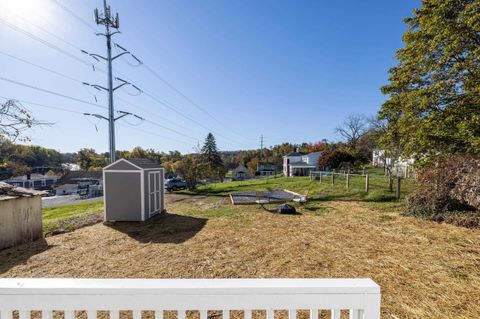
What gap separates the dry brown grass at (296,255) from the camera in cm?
345

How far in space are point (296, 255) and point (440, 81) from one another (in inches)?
339

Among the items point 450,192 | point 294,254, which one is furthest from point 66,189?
point 450,192

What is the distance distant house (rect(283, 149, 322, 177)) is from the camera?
38.2 m

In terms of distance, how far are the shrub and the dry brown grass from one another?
0.56 meters

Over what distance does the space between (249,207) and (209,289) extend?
9.65m

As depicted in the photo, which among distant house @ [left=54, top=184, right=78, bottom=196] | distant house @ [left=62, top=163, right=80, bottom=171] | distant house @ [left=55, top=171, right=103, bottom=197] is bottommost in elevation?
distant house @ [left=54, top=184, right=78, bottom=196]

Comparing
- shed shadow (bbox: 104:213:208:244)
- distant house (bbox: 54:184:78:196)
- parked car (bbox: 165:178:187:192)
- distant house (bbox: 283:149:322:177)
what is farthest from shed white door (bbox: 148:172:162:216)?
distant house (bbox: 54:184:78:196)

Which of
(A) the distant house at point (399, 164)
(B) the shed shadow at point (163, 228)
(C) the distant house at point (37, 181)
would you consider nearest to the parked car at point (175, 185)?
(B) the shed shadow at point (163, 228)

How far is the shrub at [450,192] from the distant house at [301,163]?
29307 millimetres

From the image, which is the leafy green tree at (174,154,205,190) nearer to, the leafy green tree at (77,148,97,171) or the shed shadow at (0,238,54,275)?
the shed shadow at (0,238,54,275)

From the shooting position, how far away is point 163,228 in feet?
24.9

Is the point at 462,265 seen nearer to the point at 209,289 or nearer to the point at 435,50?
the point at 209,289

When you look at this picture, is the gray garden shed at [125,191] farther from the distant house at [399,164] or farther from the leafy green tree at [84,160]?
the leafy green tree at [84,160]

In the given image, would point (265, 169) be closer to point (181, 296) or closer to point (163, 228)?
point (163, 228)
